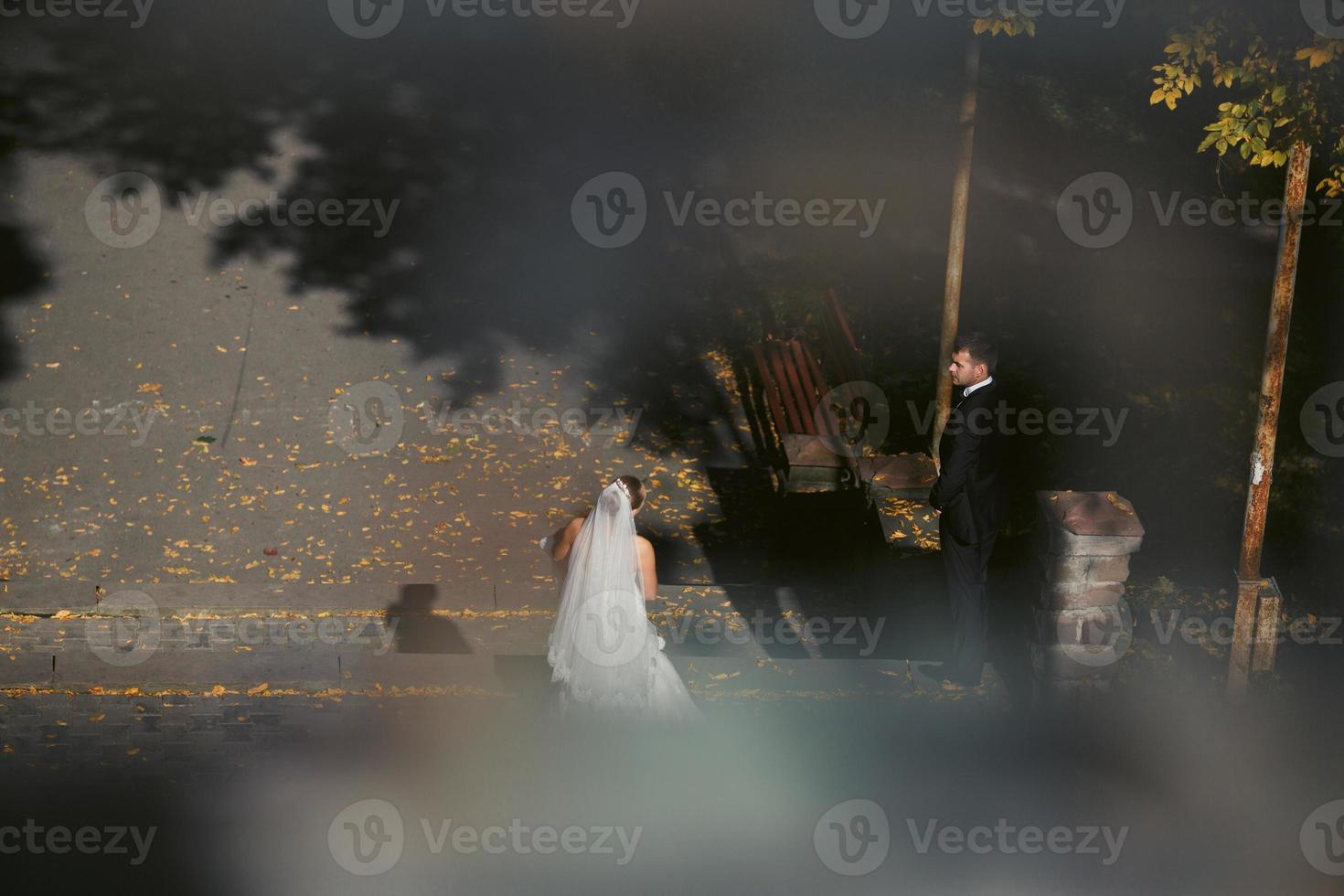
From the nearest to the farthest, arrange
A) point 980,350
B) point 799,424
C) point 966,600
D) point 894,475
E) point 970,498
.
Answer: point 980,350 → point 970,498 → point 966,600 → point 894,475 → point 799,424

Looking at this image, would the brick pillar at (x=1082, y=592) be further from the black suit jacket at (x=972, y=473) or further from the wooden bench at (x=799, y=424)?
Result: the wooden bench at (x=799, y=424)

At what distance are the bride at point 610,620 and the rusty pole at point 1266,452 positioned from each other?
3.63m

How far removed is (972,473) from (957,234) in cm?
266

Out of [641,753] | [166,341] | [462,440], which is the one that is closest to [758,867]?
[641,753]

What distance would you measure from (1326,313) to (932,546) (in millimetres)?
6701

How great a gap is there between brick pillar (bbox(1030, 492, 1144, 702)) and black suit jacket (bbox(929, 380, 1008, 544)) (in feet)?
1.04

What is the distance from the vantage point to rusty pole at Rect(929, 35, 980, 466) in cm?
1031

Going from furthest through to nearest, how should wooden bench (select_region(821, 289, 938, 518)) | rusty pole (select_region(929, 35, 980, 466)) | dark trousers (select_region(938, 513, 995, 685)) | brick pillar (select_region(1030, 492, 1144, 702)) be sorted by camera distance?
wooden bench (select_region(821, 289, 938, 518)) → rusty pole (select_region(929, 35, 980, 466)) → dark trousers (select_region(938, 513, 995, 685)) → brick pillar (select_region(1030, 492, 1144, 702))

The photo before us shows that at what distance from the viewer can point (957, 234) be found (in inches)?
418

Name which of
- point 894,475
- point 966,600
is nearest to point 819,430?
point 894,475

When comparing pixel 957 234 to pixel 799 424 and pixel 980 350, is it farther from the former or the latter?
pixel 980 350

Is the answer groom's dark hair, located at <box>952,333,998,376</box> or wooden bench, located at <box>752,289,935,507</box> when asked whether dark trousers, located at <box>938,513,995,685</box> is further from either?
wooden bench, located at <box>752,289,935,507</box>

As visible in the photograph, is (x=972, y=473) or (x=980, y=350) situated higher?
(x=980, y=350)

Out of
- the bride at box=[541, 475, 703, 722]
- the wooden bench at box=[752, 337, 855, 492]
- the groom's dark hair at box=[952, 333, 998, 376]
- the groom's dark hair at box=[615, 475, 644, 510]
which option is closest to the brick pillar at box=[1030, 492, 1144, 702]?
the groom's dark hair at box=[952, 333, 998, 376]
